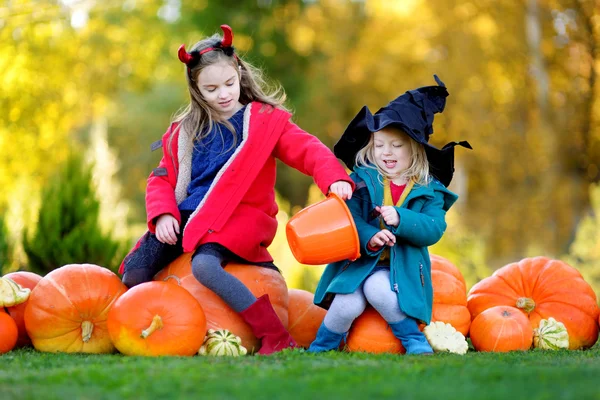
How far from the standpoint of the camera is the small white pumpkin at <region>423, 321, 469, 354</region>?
4.38 m

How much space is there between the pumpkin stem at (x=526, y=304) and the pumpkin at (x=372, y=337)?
106 centimetres

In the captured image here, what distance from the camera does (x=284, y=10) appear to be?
19172 millimetres

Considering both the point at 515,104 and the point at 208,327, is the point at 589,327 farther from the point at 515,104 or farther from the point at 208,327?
the point at 515,104

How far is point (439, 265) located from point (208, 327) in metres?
1.62

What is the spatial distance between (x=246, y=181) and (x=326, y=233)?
0.75 metres

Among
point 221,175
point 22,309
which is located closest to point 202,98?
point 221,175

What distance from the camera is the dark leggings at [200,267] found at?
4.36 meters

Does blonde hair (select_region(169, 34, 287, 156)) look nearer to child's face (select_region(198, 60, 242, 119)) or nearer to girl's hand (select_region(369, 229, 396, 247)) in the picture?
child's face (select_region(198, 60, 242, 119))

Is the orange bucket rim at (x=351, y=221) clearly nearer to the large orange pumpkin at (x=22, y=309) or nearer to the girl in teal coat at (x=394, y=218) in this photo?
the girl in teal coat at (x=394, y=218)

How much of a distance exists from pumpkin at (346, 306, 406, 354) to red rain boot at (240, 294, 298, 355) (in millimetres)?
346

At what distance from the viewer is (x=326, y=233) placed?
4148 mm

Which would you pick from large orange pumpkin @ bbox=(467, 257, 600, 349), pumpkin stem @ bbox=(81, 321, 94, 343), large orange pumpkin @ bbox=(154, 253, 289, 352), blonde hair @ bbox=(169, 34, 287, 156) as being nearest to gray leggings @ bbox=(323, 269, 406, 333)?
large orange pumpkin @ bbox=(154, 253, 289, 352)

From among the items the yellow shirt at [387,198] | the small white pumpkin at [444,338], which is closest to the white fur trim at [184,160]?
the yellow shirt at [387,198]

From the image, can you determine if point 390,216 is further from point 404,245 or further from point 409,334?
point 409,334
